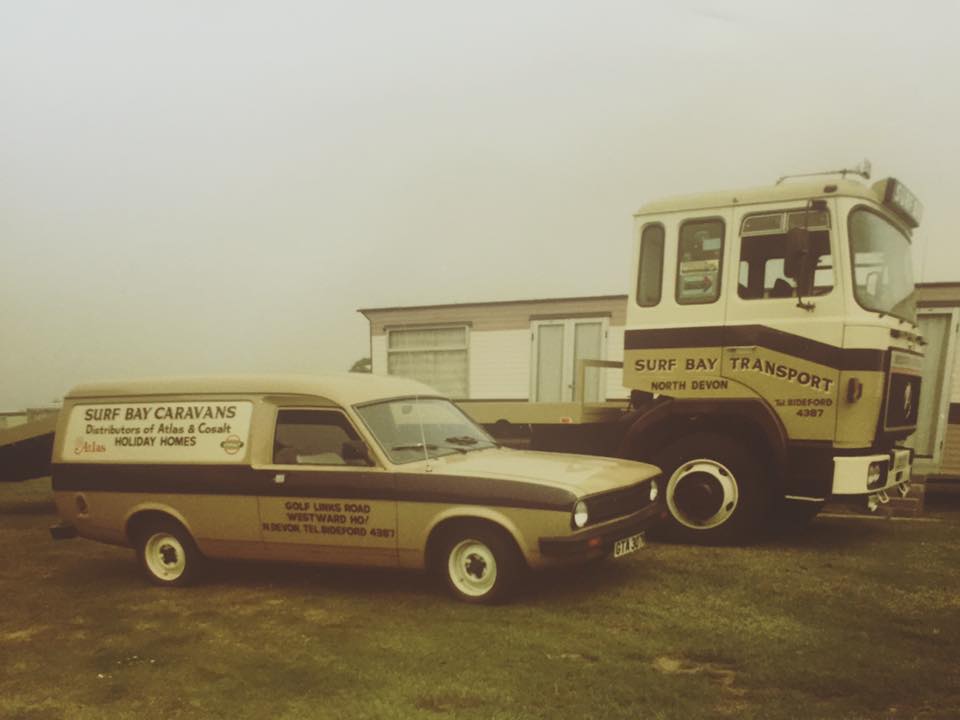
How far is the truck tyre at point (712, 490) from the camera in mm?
7418

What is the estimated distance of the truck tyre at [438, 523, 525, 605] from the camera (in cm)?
562

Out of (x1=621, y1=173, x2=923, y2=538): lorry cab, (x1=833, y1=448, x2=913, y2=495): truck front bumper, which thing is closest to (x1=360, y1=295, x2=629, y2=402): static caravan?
(x1=621, y1=173, x2=923, y2=538): lorry cab

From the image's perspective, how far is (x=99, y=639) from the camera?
17.6 feet

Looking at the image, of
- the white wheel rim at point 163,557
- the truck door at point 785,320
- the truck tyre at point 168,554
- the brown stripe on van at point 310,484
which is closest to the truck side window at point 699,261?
the truck door at point 785,320

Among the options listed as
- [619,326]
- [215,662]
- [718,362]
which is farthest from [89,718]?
[619,326]

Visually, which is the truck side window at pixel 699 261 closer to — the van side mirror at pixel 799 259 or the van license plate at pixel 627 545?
the van side mirror at pixel 799 259

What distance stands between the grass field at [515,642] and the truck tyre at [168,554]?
0.15m

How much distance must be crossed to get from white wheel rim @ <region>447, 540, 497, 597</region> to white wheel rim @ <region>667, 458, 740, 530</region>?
8.93 ft

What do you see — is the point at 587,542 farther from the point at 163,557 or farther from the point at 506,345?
the point at 506,345

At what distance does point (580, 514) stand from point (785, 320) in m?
3.22

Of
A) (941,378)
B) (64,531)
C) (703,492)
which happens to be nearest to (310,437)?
(64,531)

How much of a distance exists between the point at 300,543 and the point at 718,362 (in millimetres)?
4339

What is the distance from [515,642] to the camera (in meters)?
4.93

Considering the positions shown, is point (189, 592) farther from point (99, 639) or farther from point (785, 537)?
point (785, 537)
